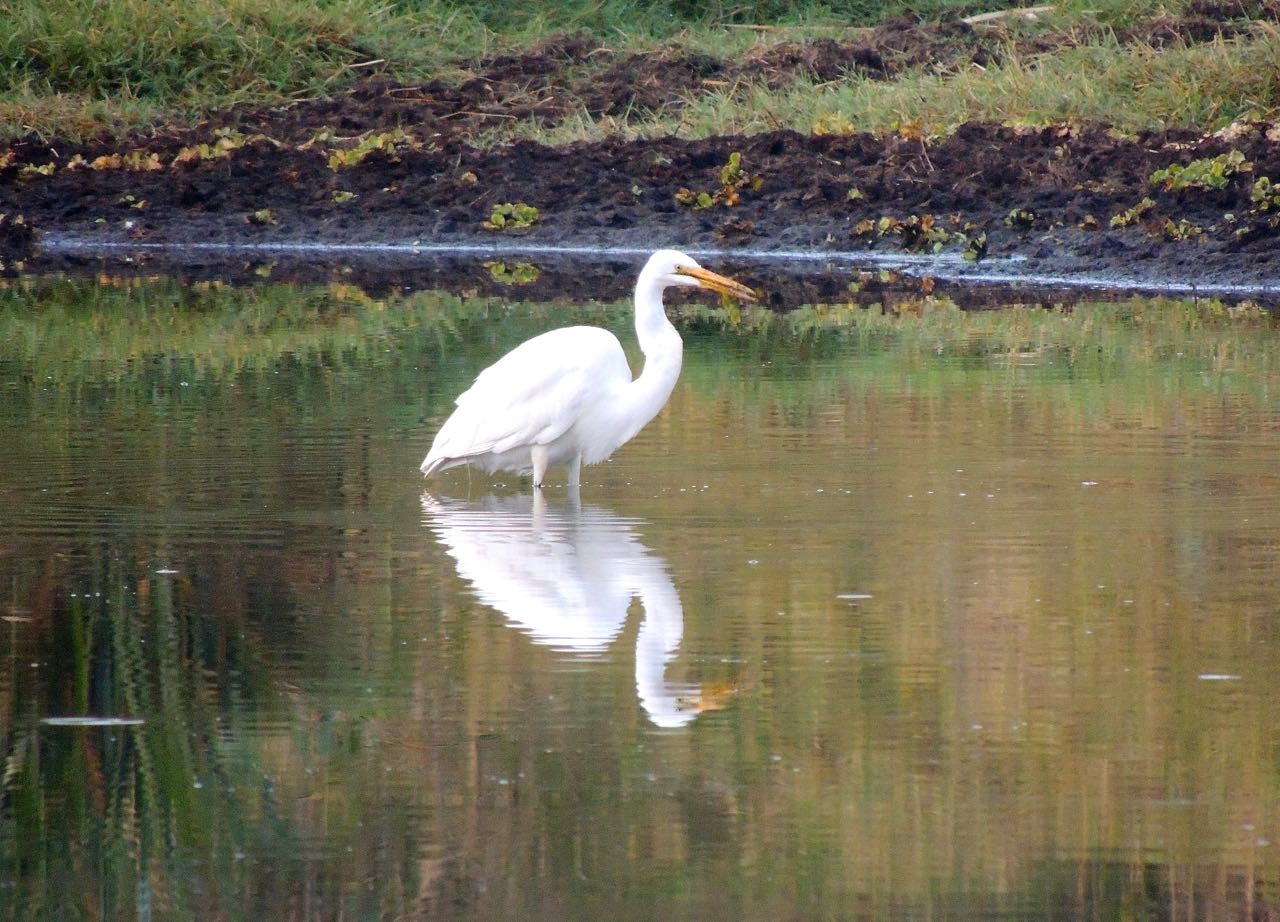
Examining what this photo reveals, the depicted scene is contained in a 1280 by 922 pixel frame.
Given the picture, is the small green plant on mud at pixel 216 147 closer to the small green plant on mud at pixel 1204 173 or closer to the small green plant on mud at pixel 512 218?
the small green plant on mud at pixel 512 218

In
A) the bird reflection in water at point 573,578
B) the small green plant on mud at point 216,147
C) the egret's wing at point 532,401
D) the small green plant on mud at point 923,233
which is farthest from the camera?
the small green plant on mud at point 216,147

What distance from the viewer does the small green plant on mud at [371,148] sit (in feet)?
73.7

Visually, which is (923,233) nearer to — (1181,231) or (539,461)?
(1181,231)

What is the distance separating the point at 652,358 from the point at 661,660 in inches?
146

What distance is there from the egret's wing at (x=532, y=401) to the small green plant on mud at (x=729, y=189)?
418 inches

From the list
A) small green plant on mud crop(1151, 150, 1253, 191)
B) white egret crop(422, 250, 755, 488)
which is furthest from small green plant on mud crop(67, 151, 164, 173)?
white egret crop(422, 250, 755, 488)

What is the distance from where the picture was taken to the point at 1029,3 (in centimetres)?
2700

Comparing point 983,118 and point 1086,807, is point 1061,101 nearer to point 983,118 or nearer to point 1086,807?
point 983,118

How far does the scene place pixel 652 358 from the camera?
992cm

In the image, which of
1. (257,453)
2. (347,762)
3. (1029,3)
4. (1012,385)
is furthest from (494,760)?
(1029,3)

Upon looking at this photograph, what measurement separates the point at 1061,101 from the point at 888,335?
282 inches

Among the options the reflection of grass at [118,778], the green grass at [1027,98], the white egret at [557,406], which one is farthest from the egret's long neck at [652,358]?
the green grass at [1027,98]

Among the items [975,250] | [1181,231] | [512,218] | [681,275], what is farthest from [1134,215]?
[681,275]

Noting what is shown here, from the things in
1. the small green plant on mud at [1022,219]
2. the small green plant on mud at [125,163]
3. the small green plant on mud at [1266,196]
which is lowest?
the small green plant on mud at [1022,219]
